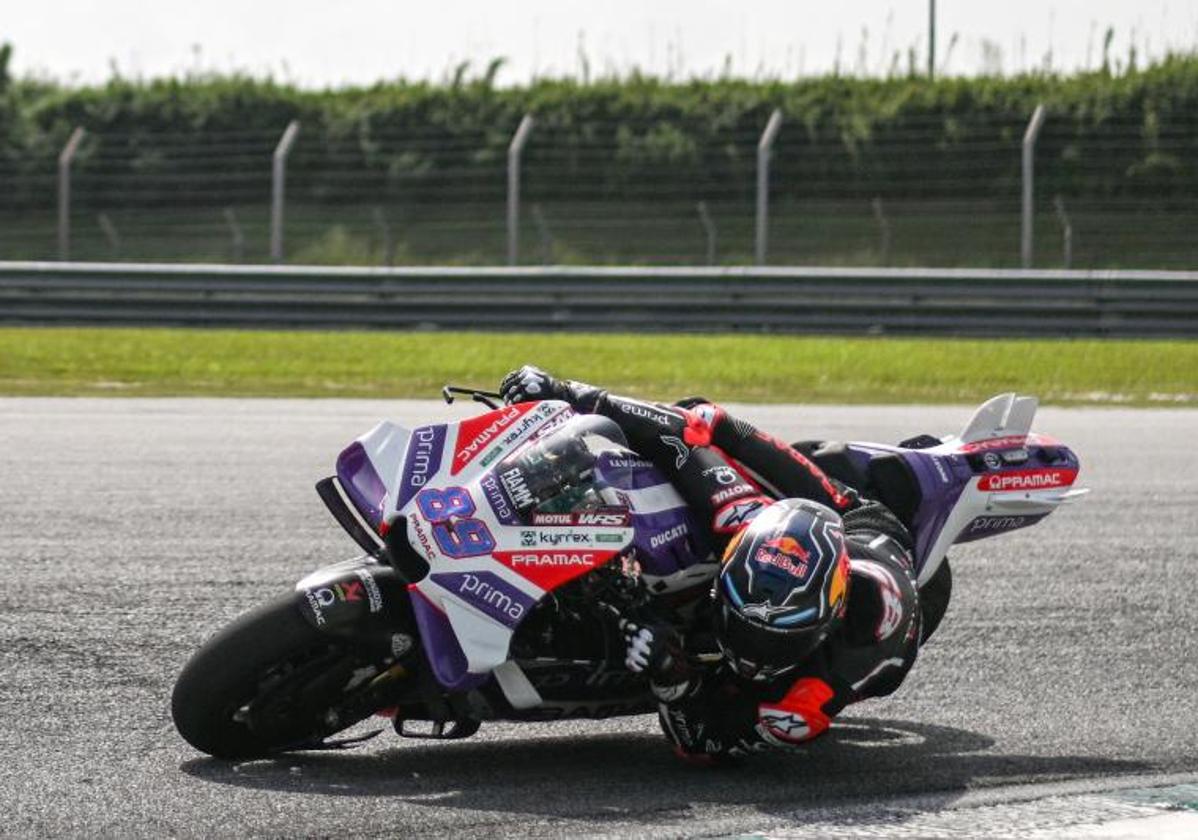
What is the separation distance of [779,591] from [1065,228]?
2134cm

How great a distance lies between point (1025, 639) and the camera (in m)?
7.10

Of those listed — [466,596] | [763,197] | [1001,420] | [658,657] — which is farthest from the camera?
[763,197]

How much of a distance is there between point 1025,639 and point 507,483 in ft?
8.72

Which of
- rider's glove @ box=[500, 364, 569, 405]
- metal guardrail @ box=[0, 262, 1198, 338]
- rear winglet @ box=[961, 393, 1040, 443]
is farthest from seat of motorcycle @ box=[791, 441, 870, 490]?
metal guardrail @ box=[0, 262, 1198, 338]

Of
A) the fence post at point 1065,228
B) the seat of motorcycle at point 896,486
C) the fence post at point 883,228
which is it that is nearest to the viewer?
the seat of motorcycle at point 896,486

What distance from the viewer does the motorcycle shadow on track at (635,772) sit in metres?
5.18

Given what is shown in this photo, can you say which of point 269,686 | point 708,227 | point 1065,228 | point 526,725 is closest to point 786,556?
point 526,725

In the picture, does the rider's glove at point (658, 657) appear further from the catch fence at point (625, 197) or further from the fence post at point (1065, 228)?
the fence post at point (1065, 228)

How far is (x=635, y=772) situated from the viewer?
549 cm

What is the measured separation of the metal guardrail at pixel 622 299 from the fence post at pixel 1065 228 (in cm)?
497

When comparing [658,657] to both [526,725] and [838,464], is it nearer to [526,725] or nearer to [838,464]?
[526,725]

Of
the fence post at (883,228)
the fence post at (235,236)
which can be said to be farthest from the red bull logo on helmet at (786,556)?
the fence post at (235,236)

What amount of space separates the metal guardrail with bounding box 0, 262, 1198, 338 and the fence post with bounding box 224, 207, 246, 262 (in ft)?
20.3

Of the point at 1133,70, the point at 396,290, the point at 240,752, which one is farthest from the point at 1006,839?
the point at 1133,70
